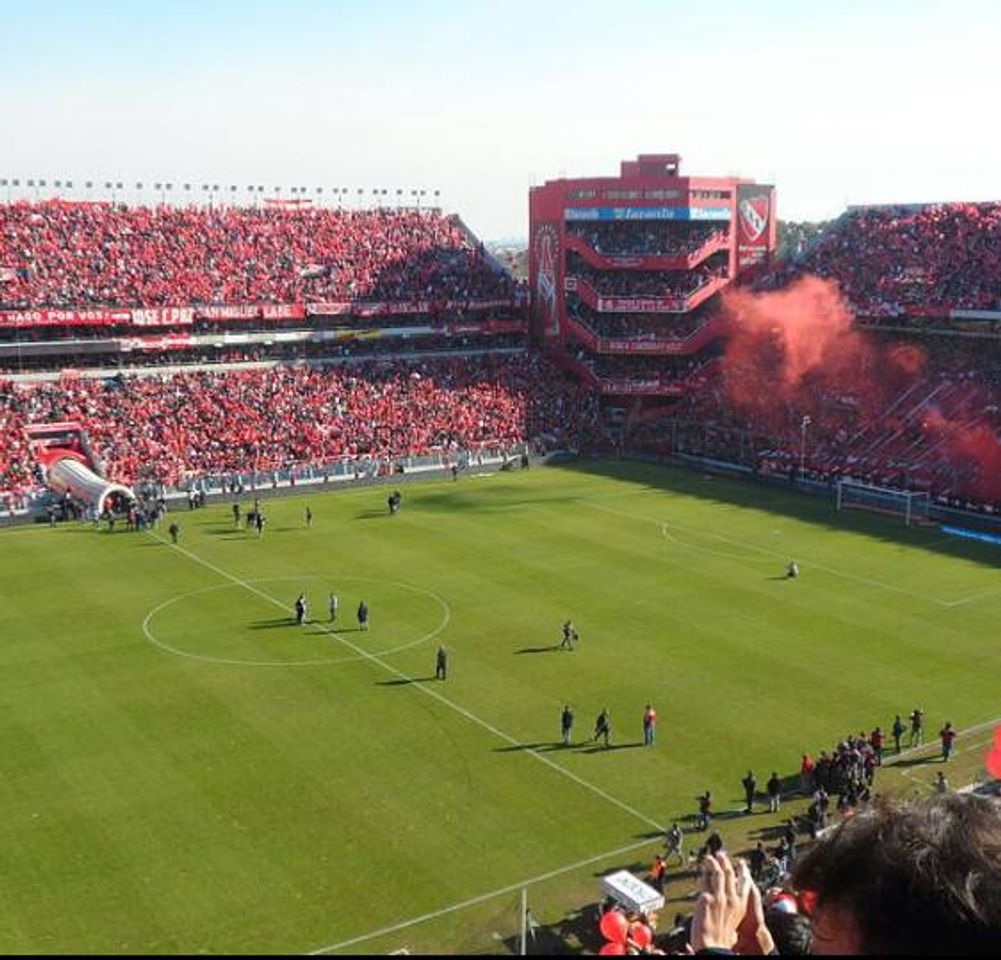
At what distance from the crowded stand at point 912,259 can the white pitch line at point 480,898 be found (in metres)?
50.5

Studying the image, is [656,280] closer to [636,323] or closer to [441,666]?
[636,323]

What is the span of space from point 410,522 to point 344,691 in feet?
70.6

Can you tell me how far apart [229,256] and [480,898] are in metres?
60.8

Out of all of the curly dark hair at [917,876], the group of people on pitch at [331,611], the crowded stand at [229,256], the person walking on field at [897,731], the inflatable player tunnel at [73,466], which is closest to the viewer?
the curly dark hair at [917,876]

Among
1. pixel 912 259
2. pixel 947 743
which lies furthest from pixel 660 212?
pixel 947 743

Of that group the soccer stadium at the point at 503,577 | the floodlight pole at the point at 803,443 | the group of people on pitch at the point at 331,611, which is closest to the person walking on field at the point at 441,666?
the soccer stadium at the point at 503,577

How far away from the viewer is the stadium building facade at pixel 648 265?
74.5 m

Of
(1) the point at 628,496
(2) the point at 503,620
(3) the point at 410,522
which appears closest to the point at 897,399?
(1) the point at 628,496

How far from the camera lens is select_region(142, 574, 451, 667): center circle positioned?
113ft

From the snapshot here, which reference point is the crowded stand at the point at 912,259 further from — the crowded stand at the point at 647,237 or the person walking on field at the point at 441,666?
the person walking on field at the point at 441,666

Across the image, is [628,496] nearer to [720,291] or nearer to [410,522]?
[410,522]

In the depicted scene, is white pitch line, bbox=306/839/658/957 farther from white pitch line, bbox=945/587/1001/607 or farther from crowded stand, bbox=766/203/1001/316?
crowded stand, bbox=766/203/1001/316

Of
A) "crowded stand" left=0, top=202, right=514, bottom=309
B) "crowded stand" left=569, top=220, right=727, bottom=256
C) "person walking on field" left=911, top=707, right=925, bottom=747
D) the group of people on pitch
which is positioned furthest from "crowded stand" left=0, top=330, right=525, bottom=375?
"person walking on field" left=911, top=707, right=925, bottom=747

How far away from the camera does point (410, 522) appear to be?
52.6 m
